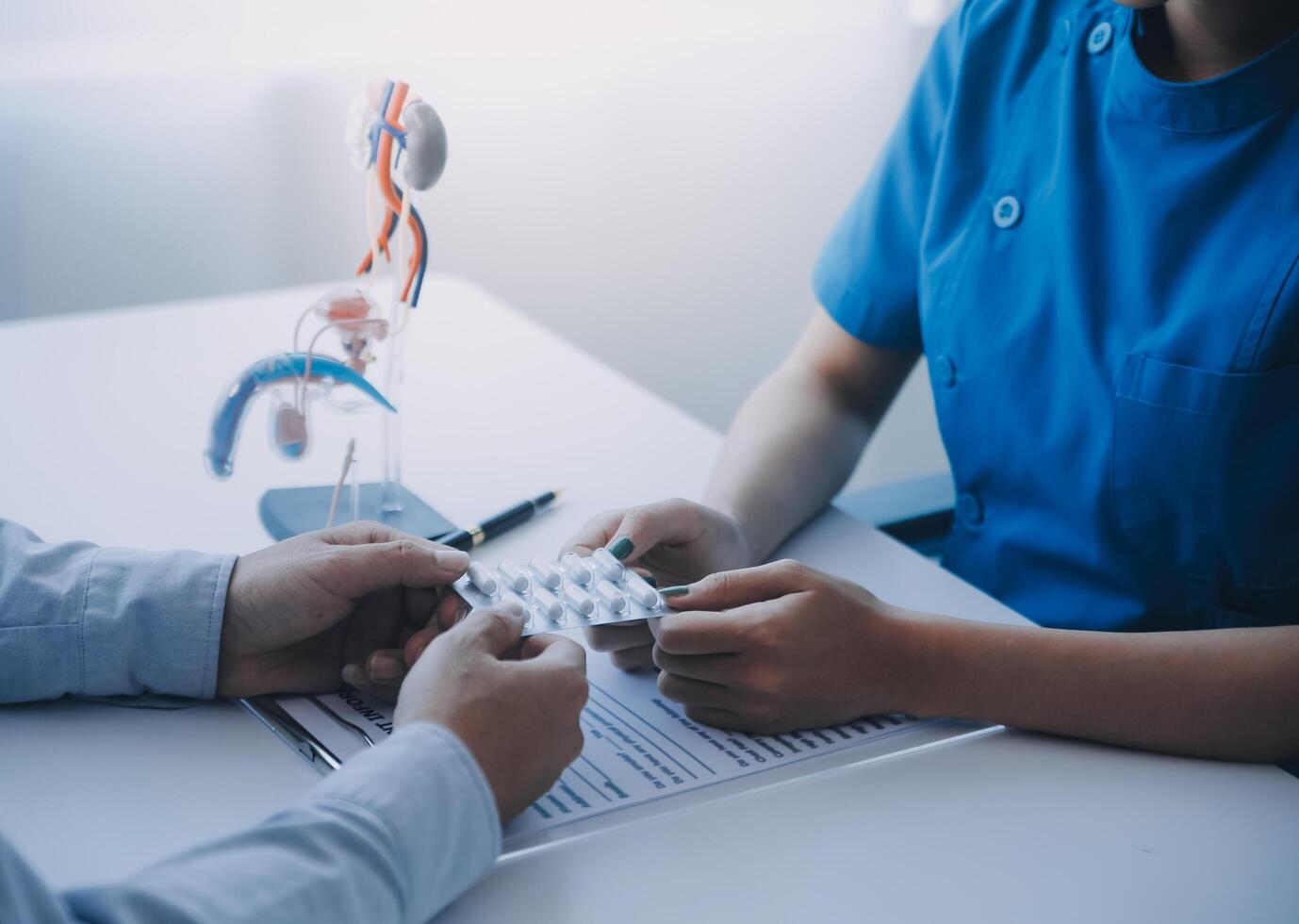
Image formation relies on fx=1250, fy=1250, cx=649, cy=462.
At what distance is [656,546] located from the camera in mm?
885

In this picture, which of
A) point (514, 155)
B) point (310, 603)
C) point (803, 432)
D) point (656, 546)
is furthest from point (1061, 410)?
point (514, 155)

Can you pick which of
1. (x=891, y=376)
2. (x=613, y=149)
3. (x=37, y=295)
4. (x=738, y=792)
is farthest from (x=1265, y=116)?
(x=37, y=295)

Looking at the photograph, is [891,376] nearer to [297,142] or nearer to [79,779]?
[79,779]

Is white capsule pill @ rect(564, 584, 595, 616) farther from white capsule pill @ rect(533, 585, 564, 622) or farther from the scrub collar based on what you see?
the scrub collar

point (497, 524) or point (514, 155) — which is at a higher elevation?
point (514, 155)

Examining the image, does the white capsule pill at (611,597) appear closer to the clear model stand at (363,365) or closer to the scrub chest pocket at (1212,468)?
the clear model stand at (363,365)

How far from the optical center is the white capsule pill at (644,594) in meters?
0.74

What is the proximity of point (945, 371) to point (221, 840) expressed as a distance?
2.36 ft

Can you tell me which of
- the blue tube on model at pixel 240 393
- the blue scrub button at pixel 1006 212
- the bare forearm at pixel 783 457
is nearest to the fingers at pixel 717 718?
the bare forearm at pixel 783 457

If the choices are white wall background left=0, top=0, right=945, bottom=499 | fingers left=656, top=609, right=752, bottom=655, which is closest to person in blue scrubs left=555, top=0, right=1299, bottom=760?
fingers left=656, top=609, right=752, bottom=655

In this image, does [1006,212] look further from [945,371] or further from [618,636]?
[618,636]

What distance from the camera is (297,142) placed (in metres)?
1.78

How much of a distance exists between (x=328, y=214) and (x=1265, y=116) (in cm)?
133

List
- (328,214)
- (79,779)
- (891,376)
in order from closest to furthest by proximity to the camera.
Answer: (79,779) → (891,376) → (328,214)
